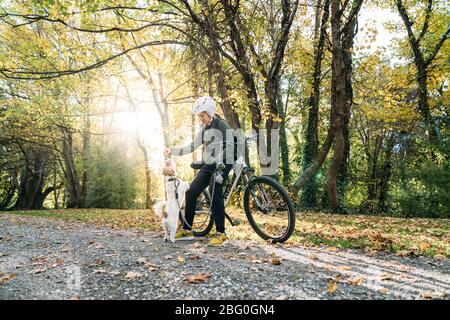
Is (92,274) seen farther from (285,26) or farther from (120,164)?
(120,164)

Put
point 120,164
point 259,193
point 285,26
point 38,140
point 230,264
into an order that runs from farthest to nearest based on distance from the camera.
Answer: point 120,164, point 38,140, point 285,26, point 259,193, point 230,264

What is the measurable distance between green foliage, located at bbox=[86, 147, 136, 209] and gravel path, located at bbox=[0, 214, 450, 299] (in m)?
18.5

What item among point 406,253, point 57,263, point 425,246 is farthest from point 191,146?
point 425,246

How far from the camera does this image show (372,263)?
3.85 meters

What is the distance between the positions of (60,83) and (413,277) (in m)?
17.7

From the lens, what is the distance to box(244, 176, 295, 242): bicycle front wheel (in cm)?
473

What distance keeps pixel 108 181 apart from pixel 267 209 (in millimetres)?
20095

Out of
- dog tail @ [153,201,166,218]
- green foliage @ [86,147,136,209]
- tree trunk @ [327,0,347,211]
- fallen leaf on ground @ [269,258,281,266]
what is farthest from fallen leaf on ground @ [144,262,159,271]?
green foliage @ [86,147,136,209]

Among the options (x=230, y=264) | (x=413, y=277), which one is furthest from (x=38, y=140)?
(x=413, y=277)

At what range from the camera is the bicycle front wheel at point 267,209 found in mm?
4730

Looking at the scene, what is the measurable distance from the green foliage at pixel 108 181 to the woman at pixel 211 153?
18843mm

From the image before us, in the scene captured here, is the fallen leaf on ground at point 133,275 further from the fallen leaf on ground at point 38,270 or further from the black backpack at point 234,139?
the black backpack at point 234,139

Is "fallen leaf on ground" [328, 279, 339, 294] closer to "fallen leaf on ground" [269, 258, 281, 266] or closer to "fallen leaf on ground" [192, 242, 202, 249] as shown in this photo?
"fallen leaf on ground" [269, 258, 281, 266]

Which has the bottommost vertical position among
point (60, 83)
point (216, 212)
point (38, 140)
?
point (216, 212)
